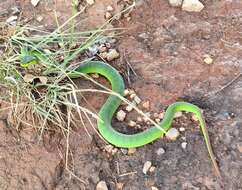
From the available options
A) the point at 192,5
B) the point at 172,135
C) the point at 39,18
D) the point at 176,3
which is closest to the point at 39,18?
the point at 39,18

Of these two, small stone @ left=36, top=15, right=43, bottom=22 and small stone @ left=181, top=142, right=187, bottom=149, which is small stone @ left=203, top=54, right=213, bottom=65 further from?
small stone @ left=36, top=15, right=43, bottom=22

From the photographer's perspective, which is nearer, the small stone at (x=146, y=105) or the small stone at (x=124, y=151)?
the small stone at (x=124, y=151)

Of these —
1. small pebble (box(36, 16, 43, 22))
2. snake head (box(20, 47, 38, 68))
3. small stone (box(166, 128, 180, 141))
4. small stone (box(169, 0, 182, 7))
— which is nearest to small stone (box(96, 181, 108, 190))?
small stone (box(166, 128, 180, 141))

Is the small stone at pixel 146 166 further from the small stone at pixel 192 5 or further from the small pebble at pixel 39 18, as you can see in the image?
the small pebble at pixel 39 18

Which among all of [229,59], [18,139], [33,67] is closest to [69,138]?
[18,139]

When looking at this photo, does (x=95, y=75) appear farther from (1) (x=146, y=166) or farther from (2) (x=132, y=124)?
(1) (x=146, y=166)

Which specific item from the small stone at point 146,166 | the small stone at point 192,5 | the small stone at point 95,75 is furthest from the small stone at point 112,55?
the small stone at point 146,166

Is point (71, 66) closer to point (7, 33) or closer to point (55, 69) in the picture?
point (55, 69)
